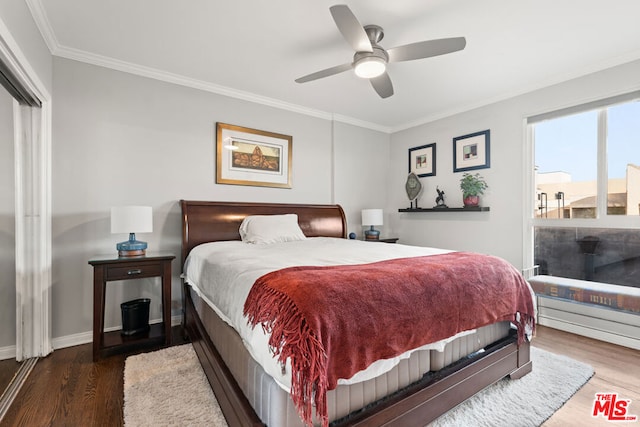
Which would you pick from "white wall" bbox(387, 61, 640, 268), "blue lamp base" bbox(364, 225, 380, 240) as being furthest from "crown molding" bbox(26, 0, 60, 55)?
"white wall" bbox(387, 61, 640, 268)

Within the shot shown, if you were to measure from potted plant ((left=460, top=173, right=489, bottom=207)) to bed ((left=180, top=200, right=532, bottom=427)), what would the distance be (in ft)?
6.80

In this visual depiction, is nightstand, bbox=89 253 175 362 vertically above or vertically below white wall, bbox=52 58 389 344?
below

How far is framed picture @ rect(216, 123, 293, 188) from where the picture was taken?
11.2 feet

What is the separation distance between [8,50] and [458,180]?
4.39 metres

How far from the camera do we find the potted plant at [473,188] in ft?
12.3

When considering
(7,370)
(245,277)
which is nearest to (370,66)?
(245,277)

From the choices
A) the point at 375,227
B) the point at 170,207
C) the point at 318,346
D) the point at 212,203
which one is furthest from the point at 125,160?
the point at 375,227

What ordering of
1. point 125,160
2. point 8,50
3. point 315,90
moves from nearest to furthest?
point 8,50 → point 125,160 → point 315,90

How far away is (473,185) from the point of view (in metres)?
3.78

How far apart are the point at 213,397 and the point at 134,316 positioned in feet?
4.12

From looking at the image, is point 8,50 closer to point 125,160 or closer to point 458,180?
point 125,160

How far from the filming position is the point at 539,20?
222cm

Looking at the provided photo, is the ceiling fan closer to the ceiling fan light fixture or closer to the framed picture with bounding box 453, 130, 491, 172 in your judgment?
the ceiling fan light fixture

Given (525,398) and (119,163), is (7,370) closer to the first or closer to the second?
(119,163)
